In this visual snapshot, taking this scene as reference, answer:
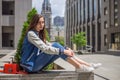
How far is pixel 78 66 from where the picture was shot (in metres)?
6.05

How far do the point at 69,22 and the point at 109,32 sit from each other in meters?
61.7

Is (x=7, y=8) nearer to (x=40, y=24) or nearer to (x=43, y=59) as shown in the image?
(x=40, y=24)

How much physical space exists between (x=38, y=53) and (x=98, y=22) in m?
70.8

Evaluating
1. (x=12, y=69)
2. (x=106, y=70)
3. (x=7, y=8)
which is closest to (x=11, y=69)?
(x=12, y=69)

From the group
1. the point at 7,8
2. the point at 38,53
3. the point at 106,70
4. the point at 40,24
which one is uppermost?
the point at 7,8

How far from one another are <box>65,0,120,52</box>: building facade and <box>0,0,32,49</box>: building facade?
1987 cm

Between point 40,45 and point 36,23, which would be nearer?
point 40,45

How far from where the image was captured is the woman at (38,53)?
586cm

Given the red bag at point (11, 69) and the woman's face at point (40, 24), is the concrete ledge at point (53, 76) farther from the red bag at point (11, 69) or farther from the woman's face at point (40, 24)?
the woman's face at point (40, 24)

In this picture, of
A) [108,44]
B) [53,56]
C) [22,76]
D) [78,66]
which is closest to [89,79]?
[78,66]


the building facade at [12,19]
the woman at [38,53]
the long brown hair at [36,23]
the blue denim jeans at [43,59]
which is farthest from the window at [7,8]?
the blue denim jeans at [43,59]

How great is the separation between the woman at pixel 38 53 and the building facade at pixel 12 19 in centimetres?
3778

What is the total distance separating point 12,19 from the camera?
44.7m

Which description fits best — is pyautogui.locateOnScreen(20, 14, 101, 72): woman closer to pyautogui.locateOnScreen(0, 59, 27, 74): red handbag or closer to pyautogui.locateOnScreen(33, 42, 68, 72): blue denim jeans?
pyautogui.locateOnScreen(33, 42, 68, 72): blue denim jeans
